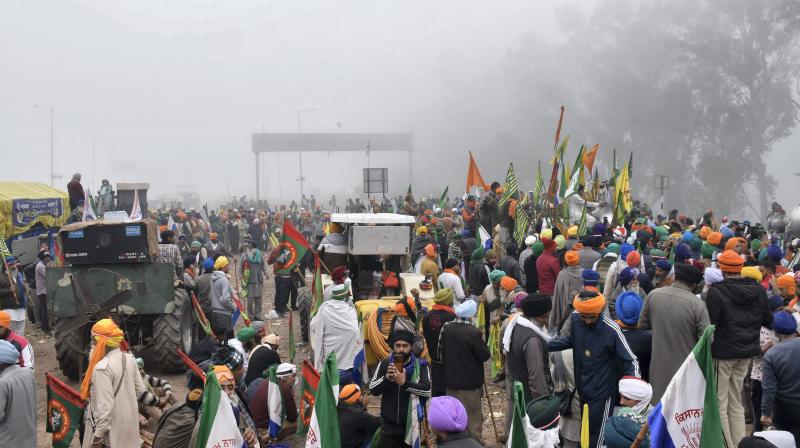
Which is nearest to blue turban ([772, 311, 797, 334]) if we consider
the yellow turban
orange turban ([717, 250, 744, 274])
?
orange turban ([717, 250, 744, 274])

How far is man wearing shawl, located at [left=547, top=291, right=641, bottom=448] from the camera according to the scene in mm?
6543

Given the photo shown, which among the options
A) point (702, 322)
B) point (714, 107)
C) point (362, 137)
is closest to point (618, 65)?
point (714, 107)

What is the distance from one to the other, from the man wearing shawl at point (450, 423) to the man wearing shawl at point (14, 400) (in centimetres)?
385

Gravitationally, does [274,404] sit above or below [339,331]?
below

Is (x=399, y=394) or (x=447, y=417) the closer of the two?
(x=447, y=417)

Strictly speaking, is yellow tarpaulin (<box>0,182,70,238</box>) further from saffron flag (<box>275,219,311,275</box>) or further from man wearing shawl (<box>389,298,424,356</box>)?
man wearing shawl (<box>389,298,424,356</box>)

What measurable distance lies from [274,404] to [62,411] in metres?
1.90

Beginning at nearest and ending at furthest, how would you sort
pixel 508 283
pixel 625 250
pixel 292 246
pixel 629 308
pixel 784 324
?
pixel 784 324 → pixel 629 308 → pixel 508 283 → pixel 625 250 → pixel 292 246

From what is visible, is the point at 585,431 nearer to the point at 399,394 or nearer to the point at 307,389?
the point at 399,394

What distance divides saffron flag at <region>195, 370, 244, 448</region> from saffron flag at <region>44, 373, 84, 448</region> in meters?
2.04

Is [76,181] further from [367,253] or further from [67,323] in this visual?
[367,253]

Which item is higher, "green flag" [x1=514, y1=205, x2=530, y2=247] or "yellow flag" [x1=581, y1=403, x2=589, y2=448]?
"green flag" [x1=514, y1=205, x2=530, y2=247]

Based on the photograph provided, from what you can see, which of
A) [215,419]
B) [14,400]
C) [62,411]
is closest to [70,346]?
[62,411]

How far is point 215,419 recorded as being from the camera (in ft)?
17.8
